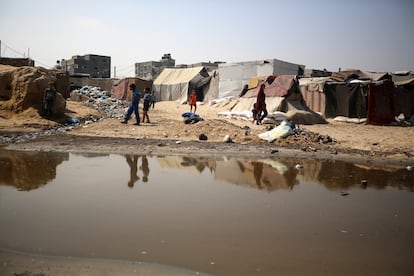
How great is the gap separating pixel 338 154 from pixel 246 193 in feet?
12.4

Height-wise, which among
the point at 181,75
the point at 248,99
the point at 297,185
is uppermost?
the point at 181,75

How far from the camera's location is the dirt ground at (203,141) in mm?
7195

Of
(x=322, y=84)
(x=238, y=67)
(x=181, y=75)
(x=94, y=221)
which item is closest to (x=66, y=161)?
(x=94, y=221)

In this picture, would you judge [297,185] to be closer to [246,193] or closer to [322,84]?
[246,193]

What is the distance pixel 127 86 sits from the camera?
25375 millimetres

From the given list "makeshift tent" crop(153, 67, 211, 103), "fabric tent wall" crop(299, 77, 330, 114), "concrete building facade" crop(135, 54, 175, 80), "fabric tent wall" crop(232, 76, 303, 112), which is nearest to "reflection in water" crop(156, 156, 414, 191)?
"fabric tent wall" crop(232, 76, 303, 112)

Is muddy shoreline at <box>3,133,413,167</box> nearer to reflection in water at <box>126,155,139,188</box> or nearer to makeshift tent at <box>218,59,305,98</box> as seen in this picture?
reflection in water at <box>126,155,139,188</box>

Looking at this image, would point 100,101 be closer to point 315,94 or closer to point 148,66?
point 315,94

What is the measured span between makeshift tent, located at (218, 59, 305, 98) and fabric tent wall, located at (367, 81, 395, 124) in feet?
29.1

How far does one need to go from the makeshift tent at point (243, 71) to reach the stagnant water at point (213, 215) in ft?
55.3

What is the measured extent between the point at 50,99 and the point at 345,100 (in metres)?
11.9

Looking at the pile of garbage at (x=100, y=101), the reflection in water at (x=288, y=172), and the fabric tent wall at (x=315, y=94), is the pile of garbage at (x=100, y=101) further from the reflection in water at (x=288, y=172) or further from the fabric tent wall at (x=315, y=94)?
the reflection in water at (x=288, y=172)

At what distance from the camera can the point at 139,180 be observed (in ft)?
16.3

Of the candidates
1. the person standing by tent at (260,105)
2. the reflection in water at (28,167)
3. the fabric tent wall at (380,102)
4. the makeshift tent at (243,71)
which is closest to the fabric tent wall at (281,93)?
the person standing by tent at (260,105)
